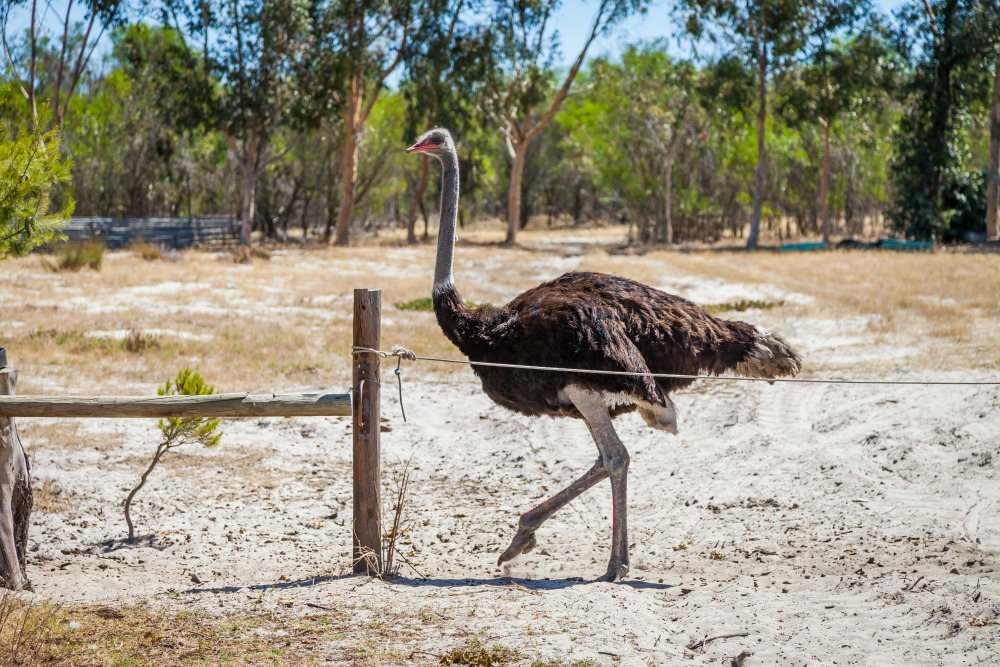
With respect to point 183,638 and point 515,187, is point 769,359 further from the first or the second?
point 515,187

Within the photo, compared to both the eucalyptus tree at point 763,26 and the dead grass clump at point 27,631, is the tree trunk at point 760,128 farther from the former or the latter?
the dead grass clump at point 27,631

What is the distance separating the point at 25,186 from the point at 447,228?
2.46 meters

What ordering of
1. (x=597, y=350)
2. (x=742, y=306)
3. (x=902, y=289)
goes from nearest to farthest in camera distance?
(x=597, y=350) < (x=742, y=306) < (x=902, y=289)

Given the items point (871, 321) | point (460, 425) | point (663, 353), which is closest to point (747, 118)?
point (871, 321)

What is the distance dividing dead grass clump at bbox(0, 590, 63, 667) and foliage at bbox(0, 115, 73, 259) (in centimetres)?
227

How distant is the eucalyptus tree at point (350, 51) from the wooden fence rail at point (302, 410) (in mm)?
24641

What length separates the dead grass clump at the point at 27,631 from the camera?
3896 mm

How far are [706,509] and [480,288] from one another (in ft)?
40.9

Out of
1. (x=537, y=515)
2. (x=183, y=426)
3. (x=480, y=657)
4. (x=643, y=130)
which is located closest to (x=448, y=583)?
(x=537, y=515)

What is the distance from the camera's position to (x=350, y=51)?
28734 mm

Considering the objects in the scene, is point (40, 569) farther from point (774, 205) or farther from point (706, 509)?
point (774, 205)

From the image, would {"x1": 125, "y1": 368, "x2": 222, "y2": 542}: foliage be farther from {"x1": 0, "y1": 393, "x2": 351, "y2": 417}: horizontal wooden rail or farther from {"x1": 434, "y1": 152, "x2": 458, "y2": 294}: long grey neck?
{"x1": 434, "y1": 152, "x2": 458, "y2": 294}: long grey neck

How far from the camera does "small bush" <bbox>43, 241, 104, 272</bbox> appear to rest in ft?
59.6

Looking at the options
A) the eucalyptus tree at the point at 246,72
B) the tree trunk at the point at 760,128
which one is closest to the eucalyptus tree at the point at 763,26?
the tree trunk at the point at 760,128
